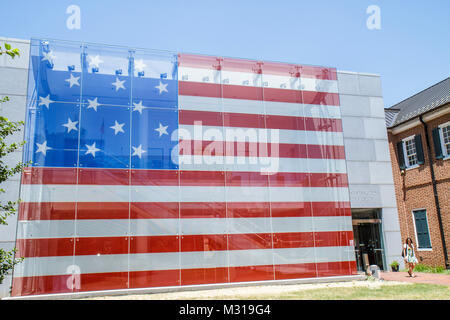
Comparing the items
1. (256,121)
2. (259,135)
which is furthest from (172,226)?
(256,121)

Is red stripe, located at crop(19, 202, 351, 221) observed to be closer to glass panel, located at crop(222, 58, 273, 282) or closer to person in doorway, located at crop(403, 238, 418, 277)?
glass panel, located at crop(222, 58, 273, 282)

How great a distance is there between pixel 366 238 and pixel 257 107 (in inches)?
299

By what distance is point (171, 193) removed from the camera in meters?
13.1

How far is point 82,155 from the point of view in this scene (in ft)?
41.5

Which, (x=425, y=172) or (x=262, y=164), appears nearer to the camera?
(x=262, y=164)

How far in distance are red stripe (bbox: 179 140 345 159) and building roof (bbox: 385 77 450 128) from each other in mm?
5816

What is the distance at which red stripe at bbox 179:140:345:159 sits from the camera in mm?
13711

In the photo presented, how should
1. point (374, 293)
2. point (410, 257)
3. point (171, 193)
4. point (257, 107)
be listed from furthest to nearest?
point (410, 257), point (257, 107), point (171, 193), point (374, 293)

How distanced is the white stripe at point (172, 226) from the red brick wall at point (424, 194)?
516cm

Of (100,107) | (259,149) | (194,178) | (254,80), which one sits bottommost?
(194,178)

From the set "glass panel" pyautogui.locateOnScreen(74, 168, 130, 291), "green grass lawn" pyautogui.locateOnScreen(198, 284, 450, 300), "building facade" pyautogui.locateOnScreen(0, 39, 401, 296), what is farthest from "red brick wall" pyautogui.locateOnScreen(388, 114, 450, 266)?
"glass panel" pyautogui.locateOnScreen(74, 168, 130, 291)

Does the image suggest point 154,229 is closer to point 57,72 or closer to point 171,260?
point 171,260

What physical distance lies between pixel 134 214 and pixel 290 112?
7.15 metres
